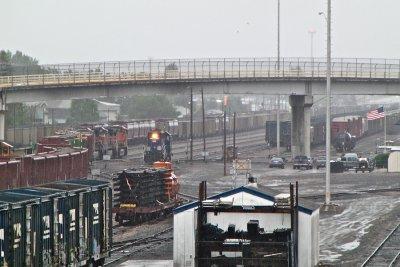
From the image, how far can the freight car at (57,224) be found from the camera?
24.8m

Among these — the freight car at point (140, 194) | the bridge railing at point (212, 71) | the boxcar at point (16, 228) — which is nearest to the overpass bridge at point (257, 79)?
the bridge railing at point (212, 71)

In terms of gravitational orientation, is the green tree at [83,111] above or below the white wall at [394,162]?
above

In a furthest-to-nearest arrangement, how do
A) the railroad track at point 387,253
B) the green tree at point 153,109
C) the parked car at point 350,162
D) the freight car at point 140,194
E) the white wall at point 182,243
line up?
the green tree at point 153,109, the parked car at point 350,162, the freight car at point 140,194, the railroad track at point 387,253, the white wall at point 182,243

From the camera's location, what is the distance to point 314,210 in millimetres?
33844

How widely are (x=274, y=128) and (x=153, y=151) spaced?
96.2ft

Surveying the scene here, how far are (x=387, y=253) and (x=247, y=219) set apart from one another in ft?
41.9

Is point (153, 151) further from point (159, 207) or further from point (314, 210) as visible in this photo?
point (314, 210)

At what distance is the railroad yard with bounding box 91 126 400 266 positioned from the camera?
39.8 meters

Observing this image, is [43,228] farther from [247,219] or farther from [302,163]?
[302,163]

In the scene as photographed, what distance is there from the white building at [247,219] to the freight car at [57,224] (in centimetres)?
256

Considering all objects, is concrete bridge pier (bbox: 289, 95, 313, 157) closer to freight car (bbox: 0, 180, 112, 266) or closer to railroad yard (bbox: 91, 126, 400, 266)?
railroad yard (bbox: 91, 126, 400, 266)

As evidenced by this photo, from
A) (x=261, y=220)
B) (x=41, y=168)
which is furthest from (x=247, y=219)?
Result: (x=41, y=168)

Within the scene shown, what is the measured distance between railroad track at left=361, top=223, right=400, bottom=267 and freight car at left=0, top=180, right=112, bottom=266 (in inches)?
391

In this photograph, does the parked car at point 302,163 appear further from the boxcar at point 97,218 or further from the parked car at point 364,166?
the boxcar at point 97,218
